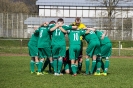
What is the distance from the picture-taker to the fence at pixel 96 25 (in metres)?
47.5

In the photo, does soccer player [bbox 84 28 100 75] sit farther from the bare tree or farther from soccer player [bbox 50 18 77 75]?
the bare tree

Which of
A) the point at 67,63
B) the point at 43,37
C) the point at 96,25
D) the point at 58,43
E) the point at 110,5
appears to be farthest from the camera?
the point at 110,5

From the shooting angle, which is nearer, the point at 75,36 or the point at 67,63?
the point at 75,36

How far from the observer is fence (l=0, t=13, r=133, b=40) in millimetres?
47531

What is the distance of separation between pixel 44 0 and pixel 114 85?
57.9 metres

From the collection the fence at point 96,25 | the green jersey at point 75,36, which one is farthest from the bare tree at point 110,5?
the green jersey at point 75,36

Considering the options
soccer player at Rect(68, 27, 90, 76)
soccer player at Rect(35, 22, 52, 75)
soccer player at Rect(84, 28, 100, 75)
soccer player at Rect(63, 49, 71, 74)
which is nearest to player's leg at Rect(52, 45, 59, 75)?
soccer player at Rect(35, 22, 52, 75)

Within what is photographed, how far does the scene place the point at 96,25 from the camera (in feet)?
164

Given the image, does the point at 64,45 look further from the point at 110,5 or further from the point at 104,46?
the point at 110,5

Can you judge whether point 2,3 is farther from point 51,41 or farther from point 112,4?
point 51,41

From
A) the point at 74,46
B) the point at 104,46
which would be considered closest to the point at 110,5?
the point at 104,46

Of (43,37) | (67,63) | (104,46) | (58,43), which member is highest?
(43,37)

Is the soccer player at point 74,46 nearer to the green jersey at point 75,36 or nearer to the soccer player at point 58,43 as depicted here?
the green jersey at point 75,36

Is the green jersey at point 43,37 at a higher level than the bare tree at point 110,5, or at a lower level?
lower
